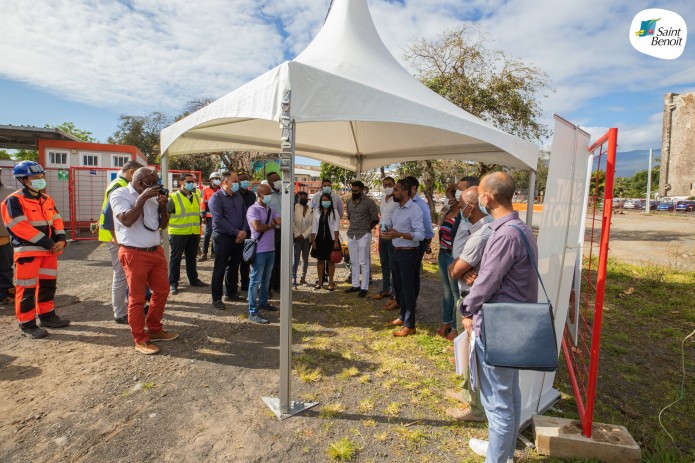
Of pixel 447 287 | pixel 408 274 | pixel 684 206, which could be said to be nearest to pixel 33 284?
pixel 408 274

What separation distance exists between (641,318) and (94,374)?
7359 millimetres

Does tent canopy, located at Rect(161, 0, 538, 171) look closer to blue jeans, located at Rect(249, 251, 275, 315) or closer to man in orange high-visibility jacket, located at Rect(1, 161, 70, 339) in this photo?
man in orange high-visibility jacket, located at Rect(1, 161, 70, 339)

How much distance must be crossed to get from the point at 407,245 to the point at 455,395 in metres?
1.83

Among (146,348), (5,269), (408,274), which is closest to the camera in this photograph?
(146,348)

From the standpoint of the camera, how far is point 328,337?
15.6 feet

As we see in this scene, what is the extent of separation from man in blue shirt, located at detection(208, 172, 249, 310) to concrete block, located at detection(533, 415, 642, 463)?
4.28m

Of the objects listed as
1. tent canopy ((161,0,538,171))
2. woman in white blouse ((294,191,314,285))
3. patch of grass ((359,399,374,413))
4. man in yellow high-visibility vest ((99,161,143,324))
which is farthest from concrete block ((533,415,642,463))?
woman in white blouse ((294,191,314,285))

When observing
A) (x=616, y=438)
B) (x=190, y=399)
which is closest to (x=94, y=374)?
(x=190, y=399)

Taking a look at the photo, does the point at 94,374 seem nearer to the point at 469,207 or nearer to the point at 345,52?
the point at 469,207

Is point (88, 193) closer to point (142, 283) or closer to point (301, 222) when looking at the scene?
point (301, 222)

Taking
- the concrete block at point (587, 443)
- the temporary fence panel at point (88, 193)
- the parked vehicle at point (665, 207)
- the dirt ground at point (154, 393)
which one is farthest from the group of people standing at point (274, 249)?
the parked vehicle at point (665, 207)

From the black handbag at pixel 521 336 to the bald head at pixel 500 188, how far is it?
602 mm

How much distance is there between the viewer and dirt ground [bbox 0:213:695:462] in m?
2.67

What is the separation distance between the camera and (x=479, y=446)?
2732 millimetres
